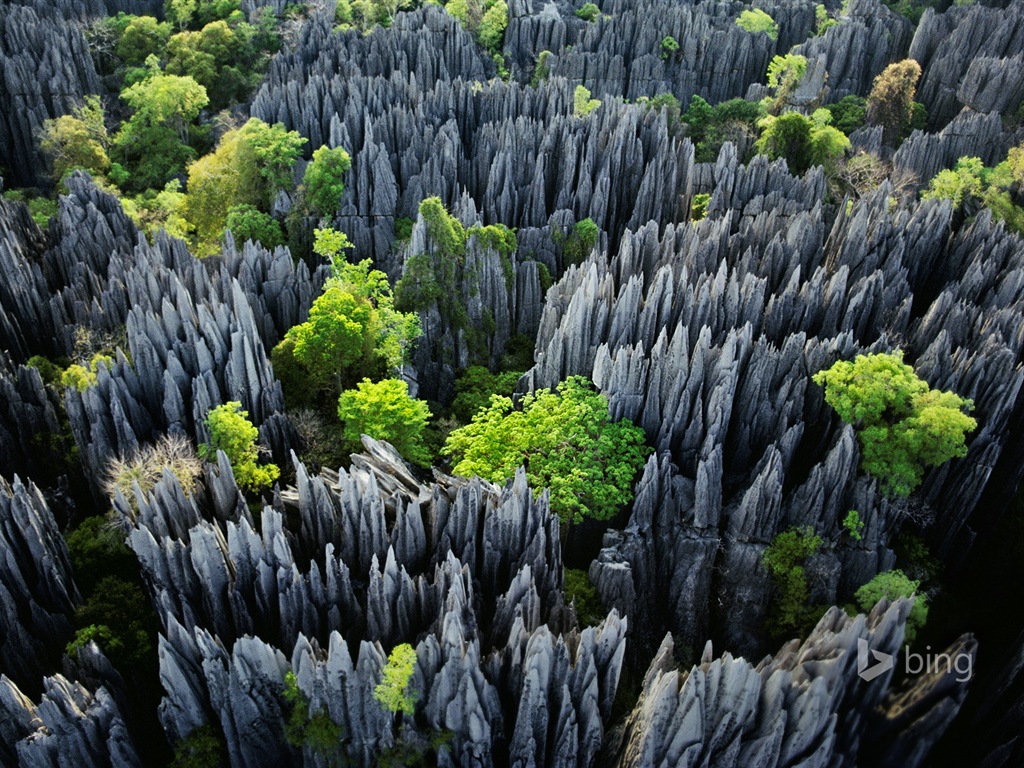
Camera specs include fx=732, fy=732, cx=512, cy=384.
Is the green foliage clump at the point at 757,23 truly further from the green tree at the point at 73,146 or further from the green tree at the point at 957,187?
the green tree at the point at 73,146

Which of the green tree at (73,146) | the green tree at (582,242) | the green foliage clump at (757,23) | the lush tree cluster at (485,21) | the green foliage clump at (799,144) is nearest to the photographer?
the green tree at (582,242)

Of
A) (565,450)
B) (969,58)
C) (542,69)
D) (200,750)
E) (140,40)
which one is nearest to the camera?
(200,750)

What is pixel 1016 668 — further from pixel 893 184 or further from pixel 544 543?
pixel 893 184

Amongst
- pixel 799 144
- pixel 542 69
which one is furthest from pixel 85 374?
pixel 542 69

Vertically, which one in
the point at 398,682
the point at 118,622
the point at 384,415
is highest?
the point at 384,415

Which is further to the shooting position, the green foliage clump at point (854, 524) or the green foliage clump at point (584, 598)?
the green foliage clump at point (854, 524)

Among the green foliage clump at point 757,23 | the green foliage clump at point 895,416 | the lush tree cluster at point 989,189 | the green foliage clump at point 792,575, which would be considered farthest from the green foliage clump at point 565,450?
the green foliage clump at point 757,23

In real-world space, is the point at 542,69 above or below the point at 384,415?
above

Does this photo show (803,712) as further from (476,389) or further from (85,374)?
(85,374)
